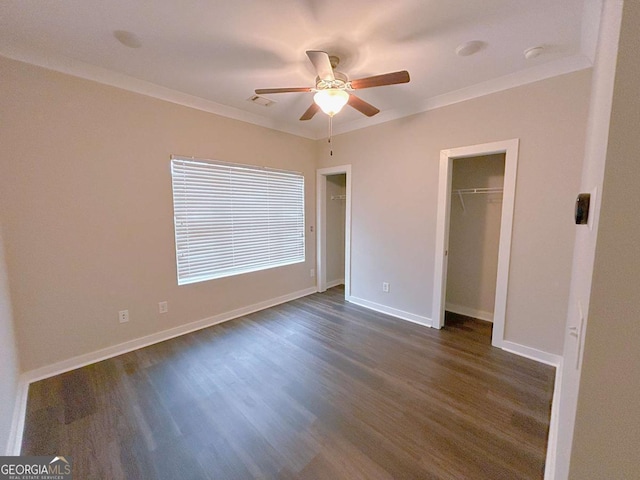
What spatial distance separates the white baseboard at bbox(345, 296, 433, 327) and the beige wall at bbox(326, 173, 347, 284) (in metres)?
0.93

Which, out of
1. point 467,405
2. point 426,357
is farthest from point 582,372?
point 426,357

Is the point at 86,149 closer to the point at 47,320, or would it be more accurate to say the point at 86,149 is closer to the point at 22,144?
the point at 22,144

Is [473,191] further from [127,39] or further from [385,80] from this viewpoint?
[127,39]

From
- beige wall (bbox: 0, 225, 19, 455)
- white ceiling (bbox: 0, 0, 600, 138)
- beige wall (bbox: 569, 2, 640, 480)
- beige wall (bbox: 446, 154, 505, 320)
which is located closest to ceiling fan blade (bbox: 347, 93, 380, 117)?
white ceiling (bbox: 0, 0, 600, 138)

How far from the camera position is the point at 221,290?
10.9 feet

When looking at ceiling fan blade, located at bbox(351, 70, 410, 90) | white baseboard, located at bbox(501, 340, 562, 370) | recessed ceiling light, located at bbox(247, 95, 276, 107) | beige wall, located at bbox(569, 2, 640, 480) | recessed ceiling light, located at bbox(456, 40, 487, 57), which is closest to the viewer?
beige wall, located at bbox(569, 2, 640, 480)

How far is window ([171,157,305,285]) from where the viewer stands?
2.96 metres

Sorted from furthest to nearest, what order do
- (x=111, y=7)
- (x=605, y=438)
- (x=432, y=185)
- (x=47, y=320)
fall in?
(x=432, y=185) < (x=47, y=320) < (x=111, y=7) < (x=605, y=438)

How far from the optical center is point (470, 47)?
1.97m

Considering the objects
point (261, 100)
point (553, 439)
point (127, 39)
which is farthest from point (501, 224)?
point (127, 39)

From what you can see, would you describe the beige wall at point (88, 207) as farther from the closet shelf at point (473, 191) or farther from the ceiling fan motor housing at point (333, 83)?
the closet shelf at point (473, 191)

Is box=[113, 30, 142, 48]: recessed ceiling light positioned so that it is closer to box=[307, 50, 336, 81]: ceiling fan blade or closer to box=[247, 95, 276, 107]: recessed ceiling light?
box=[247, 95, 276, 107]: recessed ceiling light

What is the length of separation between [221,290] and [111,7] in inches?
107

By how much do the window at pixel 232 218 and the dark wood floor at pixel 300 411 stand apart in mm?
996
